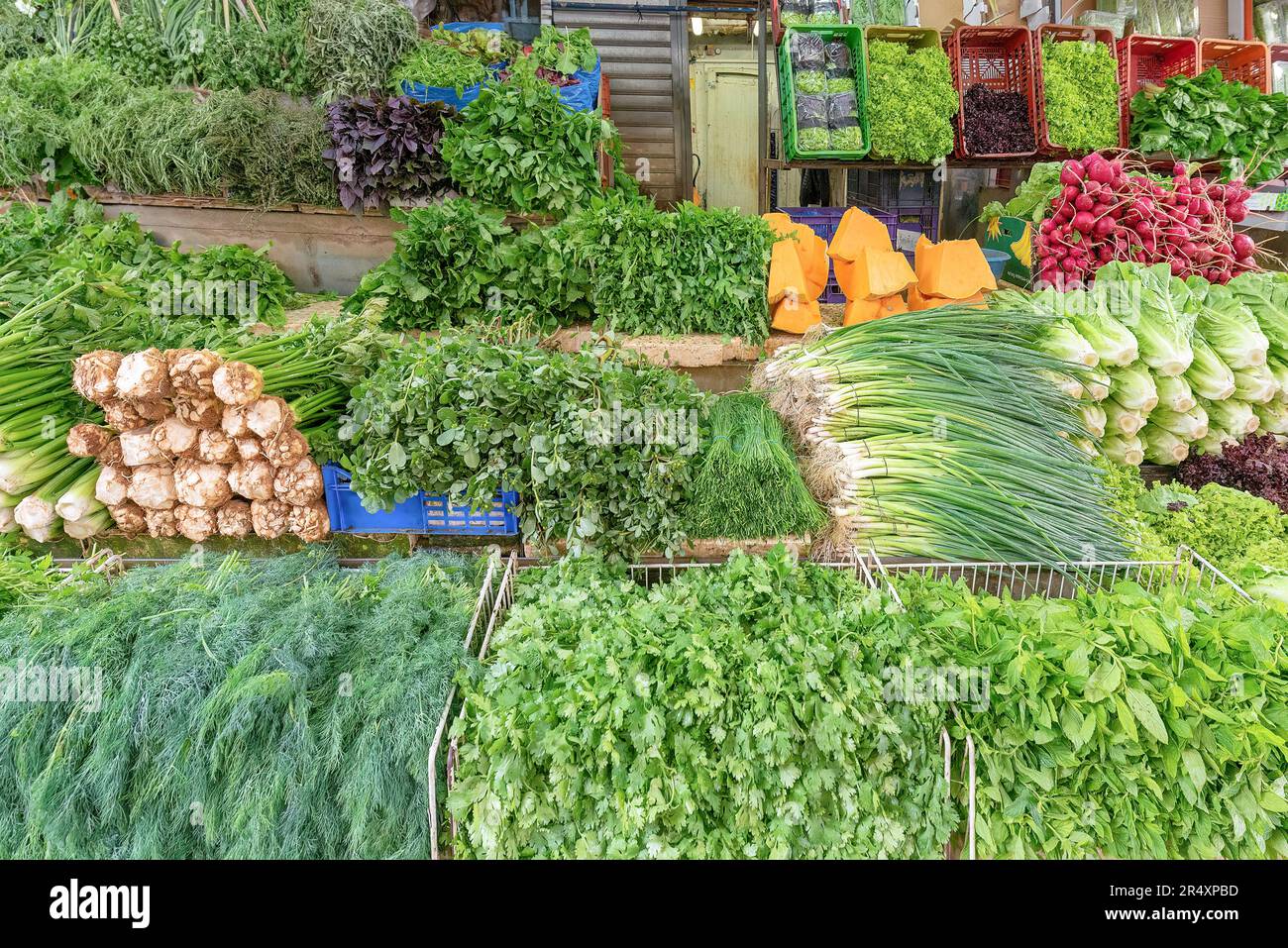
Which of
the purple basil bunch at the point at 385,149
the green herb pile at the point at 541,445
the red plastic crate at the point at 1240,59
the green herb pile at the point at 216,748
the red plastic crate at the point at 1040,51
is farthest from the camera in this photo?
the red plastic crate at the point at 1240,59

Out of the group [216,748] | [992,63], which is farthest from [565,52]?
[216,748]

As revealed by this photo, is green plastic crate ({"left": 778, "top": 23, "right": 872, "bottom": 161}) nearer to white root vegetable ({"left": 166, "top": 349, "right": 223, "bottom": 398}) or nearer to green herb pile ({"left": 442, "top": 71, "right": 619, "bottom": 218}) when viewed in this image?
green herb pile ({"left": 442, "top": 71, "right": 619, "bottom": 218})

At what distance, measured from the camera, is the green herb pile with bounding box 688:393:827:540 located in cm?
256

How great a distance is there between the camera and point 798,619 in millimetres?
1961

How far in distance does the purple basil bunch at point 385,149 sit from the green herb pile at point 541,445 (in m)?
2.00

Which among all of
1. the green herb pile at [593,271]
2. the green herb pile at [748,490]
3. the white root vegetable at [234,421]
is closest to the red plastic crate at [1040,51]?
the green herb pile at [593,271]

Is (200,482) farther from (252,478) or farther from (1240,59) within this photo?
(1240,59)

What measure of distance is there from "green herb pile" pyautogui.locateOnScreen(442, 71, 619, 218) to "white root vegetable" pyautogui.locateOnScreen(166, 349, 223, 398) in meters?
2.01

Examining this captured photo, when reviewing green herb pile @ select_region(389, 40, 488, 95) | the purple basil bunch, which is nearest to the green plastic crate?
green herb pile @ select_region(389, 40, 488, 95)

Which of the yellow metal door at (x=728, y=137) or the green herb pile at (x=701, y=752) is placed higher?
the yellow metal door at (x=728, y=137)

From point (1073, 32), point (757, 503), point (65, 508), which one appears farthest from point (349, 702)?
point (1073, 32)

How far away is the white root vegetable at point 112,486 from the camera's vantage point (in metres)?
2.73

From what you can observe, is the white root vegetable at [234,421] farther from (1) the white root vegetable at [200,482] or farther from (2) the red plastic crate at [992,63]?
(2) the red plastic crate at [992,63]
